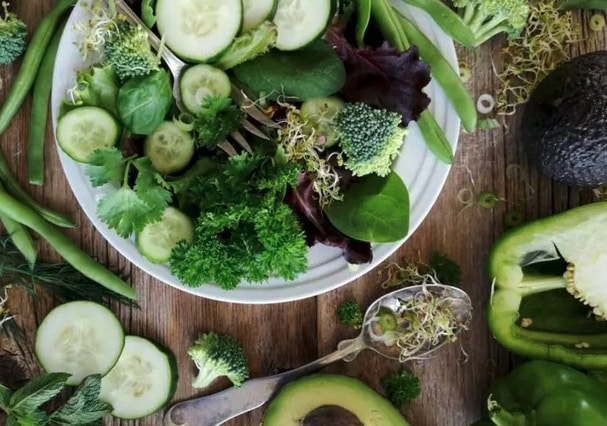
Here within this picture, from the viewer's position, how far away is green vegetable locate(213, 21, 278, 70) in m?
1.67

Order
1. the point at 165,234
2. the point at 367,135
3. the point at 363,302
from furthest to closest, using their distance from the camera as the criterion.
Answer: the point at 363,302, the point at 165,234, the point at 367,135

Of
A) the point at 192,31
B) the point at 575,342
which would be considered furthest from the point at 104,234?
the point at 575,342

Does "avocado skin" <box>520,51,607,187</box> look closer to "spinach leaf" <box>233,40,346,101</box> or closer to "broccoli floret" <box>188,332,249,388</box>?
"spinach leaf" <box>233,40,346,101</box>

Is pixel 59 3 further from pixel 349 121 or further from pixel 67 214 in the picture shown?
pixel 349 121

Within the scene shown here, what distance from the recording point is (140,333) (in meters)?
2.00

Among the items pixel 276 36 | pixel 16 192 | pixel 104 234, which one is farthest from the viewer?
pixel 16 192

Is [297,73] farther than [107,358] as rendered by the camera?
No

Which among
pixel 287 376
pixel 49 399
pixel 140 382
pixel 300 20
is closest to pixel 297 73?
pixel 300 20

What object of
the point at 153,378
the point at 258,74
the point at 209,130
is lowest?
the point at 153,378

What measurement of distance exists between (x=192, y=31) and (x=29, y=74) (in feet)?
1.56

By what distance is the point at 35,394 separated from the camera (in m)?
1.80

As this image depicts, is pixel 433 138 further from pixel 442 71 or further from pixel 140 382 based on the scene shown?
pixel 140 382

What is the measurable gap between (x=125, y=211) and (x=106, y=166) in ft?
0.34

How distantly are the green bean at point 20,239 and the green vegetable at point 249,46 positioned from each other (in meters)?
0.64
